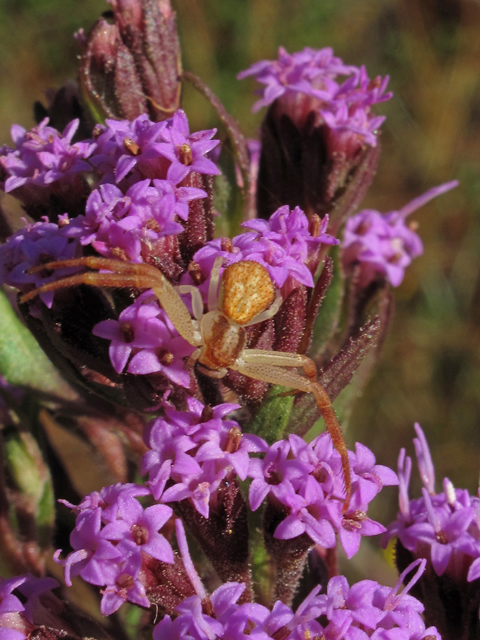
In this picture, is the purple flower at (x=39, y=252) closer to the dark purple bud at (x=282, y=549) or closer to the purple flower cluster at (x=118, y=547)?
the purple flower cluster at (x=118, y=547)

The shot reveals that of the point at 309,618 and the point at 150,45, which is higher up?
the point at 150,45

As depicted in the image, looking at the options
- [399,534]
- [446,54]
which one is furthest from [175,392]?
[446,54]

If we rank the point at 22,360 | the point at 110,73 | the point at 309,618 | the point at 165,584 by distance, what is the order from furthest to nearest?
the point at 22,360 → the point at 110,73 → the point at 165,584 → the point at 309,618

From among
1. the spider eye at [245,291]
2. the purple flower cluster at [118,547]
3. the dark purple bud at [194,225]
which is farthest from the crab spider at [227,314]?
the purple flower cluster at [118,547]

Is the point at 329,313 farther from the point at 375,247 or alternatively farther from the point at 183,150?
the point at 183,150

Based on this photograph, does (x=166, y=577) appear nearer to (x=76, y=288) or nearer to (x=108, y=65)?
(x=76, y=288)

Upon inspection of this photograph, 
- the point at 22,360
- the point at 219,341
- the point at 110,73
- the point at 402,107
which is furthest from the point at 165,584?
the point at 402,107

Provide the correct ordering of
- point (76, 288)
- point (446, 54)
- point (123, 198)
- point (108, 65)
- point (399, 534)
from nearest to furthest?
point (123, 198)
point (76, 288)
point (399, 534)
point (108, 65)
point (446, 54)

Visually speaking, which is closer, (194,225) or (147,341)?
(147,341)
